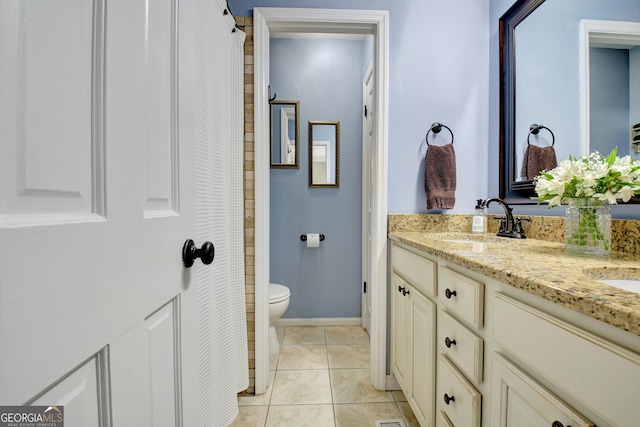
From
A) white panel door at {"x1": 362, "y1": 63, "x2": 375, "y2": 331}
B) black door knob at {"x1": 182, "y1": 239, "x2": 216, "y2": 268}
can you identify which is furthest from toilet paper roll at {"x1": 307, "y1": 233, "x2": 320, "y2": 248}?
black door knob at {"x1": 182, "y1": 239, "x2": 216, "y2": 268}

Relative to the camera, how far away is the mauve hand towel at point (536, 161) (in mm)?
1317

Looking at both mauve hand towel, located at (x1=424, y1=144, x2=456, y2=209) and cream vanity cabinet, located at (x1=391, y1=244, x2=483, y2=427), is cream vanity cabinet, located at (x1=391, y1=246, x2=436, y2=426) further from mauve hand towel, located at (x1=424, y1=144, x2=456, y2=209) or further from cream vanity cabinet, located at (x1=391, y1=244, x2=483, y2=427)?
mauve hand towel, located at (x1=424, y1=144, x2=456, y2=209)

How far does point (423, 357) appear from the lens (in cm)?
115

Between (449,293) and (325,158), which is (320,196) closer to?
(325,158)

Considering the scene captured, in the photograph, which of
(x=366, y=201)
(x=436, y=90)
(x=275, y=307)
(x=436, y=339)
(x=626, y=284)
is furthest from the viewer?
(x=366, y=201)

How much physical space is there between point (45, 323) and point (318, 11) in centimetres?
182

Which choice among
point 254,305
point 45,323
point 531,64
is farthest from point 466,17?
point 45,323

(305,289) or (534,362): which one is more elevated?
(534,362)

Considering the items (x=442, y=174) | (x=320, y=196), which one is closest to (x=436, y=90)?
(x=442, y=174)

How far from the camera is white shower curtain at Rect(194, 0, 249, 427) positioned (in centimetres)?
105

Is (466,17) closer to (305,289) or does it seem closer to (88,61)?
(88,61)

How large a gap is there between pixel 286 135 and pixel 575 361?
7.64ft

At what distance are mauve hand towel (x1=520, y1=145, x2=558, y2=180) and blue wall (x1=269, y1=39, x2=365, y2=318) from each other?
1.29 metres

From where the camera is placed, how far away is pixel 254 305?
1578 millimetres
